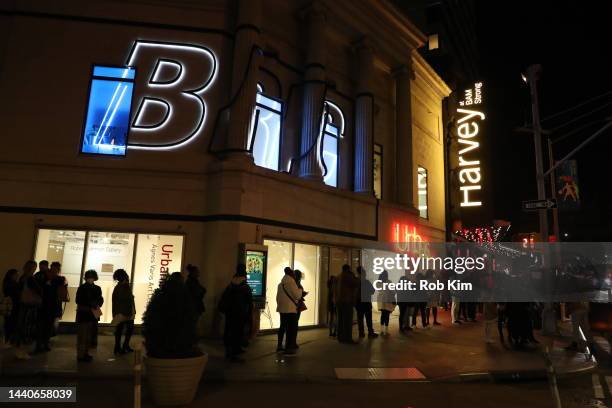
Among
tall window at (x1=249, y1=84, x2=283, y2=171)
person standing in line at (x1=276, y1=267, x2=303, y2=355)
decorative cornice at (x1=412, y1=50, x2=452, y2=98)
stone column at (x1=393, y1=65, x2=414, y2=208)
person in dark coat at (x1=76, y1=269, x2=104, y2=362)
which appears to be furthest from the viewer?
decorative cornice at (x1=412, y1=50, x2=452, y2=98)

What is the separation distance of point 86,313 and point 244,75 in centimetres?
826

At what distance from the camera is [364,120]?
18.5 meters

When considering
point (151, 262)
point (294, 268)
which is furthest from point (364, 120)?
point (151, 262)

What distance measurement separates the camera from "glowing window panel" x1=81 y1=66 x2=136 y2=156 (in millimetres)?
13164

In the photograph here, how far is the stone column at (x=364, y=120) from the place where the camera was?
18094mm

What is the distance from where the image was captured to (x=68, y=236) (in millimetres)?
12578

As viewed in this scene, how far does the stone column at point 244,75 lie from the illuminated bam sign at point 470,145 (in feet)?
54.8

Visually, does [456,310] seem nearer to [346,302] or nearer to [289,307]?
[346,302]

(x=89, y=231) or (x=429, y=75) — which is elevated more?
(x=429, y=75)

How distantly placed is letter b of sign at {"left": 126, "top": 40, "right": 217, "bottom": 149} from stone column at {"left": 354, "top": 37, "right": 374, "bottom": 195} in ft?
22.8

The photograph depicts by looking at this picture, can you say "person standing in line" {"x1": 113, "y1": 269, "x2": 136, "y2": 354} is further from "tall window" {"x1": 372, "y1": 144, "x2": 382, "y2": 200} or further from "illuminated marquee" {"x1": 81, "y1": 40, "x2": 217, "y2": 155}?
"tall window" {"x1": 372, "y1": 144, "x2": 382, "y2": 200}

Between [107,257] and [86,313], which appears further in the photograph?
[107,257]

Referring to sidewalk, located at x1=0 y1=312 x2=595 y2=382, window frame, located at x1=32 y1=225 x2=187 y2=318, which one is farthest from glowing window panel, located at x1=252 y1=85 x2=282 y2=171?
sidewalk, located at x1=0 y1=312 x2=595 y2=382

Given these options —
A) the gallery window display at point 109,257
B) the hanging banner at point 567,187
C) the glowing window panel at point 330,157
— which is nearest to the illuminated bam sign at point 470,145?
the hanging banner at point 567,187
